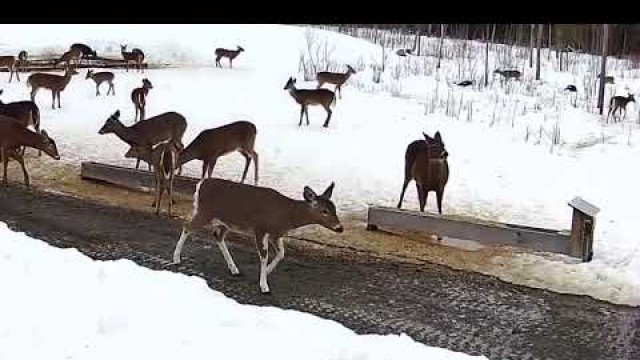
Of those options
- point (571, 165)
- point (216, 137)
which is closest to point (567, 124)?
point (571, 165)

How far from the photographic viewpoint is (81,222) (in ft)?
29.1

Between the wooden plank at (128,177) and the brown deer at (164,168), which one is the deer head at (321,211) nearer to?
the brown deer at (164,168)

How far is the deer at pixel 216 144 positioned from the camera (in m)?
10.6

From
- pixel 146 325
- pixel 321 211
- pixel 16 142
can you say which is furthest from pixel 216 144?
pixel 146 325

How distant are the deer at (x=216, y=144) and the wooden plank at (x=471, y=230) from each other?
7.88 feet

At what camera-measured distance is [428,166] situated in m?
9.34

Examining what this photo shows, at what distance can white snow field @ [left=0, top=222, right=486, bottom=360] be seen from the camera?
3432 millimetres

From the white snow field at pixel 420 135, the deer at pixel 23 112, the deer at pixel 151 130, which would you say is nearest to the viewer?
the white snow field at pixel 420 135

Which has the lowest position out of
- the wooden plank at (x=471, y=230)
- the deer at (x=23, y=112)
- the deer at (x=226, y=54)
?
the wooden plank at (x=471, y=230)

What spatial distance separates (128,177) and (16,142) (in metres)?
1.59

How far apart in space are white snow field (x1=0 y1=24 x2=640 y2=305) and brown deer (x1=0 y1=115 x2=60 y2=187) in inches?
47.2

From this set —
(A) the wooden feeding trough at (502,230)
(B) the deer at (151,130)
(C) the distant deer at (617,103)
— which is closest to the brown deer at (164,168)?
(B) the deer at (151,130)

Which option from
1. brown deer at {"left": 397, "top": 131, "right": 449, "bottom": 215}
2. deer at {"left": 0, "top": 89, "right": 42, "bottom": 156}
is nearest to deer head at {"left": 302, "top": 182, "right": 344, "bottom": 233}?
brown deer at {"left": 397, "top": 131, "right": 449, "bottom": 215}

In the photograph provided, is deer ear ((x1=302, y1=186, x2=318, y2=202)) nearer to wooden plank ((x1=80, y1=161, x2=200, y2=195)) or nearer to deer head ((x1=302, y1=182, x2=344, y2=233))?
deer head ((x1=302, y1=182, x2=344, y2=233))
